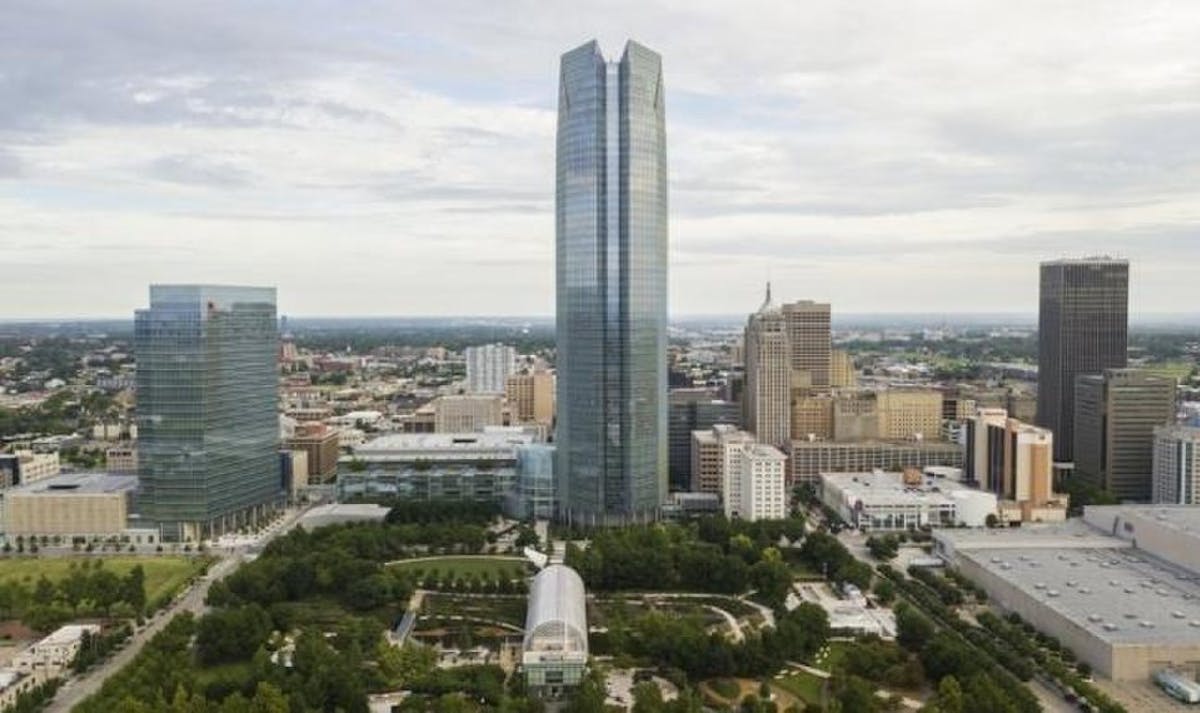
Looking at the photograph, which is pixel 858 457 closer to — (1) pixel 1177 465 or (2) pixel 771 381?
(2) pixel 771 381

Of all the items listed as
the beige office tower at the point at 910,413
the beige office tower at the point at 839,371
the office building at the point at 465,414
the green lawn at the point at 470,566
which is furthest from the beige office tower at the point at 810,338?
the green lawn at the point at 470,566

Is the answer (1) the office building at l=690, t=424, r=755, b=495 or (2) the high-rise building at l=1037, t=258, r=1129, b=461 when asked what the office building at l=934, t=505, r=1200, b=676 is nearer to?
(1) the office building at l=690, t=424, r=755, b=495

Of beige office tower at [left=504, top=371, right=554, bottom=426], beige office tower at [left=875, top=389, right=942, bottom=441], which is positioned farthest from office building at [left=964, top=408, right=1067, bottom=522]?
beige office tower at [left=504, top=371, right=554, bottom=426]

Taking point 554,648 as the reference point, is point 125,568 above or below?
below

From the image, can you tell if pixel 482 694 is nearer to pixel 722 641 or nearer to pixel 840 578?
pixel 722 641

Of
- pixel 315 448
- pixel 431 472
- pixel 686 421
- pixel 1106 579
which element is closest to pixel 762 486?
pixel 431 472

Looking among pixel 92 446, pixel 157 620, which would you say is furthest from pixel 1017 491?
pixel 92 446

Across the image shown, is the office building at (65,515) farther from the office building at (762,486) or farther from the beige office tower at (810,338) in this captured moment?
the beige office tower at (810,338)
